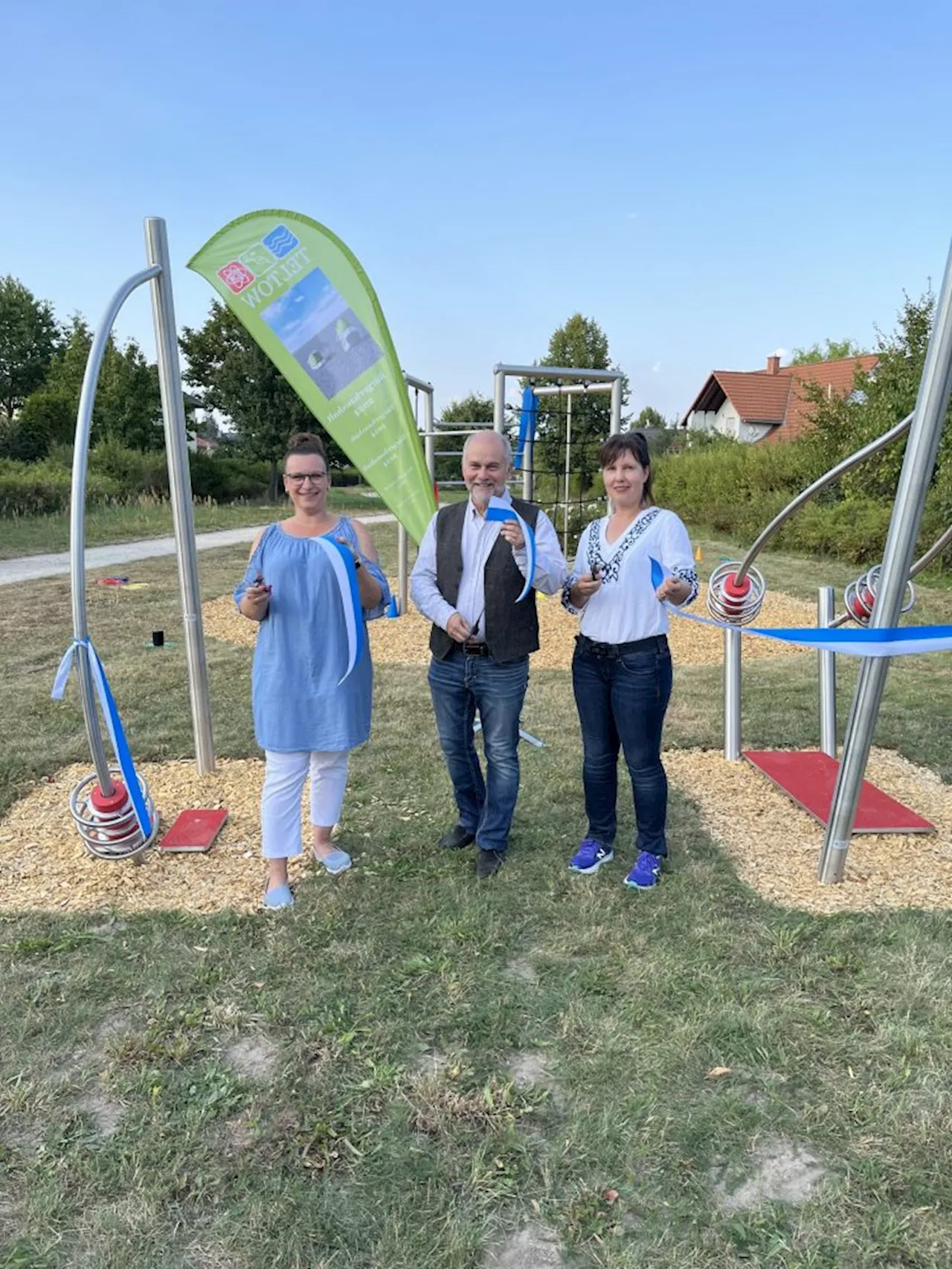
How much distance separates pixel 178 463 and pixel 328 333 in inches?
40.2

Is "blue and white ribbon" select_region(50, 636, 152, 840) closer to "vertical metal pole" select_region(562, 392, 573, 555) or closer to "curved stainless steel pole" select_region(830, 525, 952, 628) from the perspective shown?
"curved stainless steel pole" select_region(830, 525, 952, 628)

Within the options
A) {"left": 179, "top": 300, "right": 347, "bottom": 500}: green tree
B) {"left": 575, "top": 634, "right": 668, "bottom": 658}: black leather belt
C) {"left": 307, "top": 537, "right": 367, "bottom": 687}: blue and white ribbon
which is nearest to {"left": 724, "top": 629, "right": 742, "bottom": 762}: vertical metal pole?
{"left": 575, "top": 634, "right": 668, "bottom": 658}: black leather belt

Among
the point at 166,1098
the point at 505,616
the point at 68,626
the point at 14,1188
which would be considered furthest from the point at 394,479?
the point at 68,626

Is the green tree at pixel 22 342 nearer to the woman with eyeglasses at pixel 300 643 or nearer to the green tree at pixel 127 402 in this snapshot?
the green tree at pixel 127 402

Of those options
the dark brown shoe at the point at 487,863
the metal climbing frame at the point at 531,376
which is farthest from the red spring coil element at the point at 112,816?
the metal climbing frame at the point at 531,376

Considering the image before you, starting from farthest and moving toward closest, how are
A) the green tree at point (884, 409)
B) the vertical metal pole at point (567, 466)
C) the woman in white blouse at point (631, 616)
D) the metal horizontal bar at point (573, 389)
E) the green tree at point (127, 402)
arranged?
1. the green tree at point (127, 402)
2. the green tree at point (884, 409)
3. the vertical metal pole at point (567, 466)
4. the metal horizontal bar at point (573, 389)
5. the woman in white blouse at point (631, 616)

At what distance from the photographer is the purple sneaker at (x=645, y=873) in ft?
10.8

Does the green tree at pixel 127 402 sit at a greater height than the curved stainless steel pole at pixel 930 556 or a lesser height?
greater

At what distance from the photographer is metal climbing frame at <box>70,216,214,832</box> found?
9.84 ft

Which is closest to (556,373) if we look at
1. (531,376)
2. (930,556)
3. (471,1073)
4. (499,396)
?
(531,376)

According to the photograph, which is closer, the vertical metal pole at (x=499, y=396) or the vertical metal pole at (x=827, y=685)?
the vertical metal pole at (x=827, y=685)

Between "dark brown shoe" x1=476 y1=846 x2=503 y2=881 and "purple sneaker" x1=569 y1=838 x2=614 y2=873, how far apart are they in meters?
0.30

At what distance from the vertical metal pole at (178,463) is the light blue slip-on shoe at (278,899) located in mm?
1443

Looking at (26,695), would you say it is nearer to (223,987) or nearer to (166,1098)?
(223,987)
